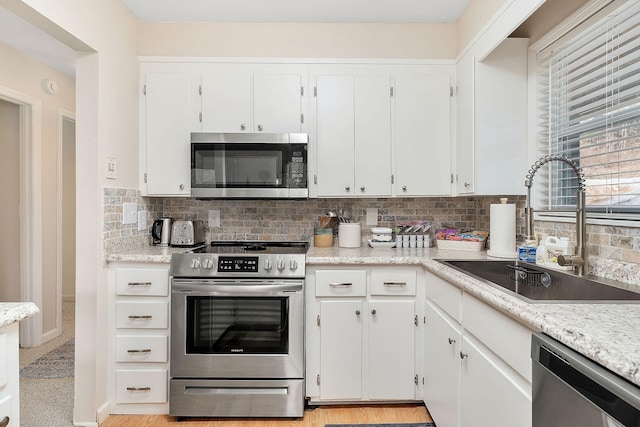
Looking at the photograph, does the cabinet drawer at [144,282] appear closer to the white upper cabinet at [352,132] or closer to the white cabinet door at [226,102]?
the white cabinet door at [226,102]

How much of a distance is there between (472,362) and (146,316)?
1728mm

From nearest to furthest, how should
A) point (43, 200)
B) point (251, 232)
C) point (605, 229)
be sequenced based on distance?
1. point (605, 229)
2. point (251, 232)
3. point (43, 200)

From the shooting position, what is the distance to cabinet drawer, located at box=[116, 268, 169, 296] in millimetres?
2191

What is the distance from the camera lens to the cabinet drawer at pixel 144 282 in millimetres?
2191

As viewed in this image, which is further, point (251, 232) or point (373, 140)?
point (251, 232)

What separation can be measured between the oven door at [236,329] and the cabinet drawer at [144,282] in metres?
0.09

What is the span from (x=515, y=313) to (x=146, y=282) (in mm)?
1900

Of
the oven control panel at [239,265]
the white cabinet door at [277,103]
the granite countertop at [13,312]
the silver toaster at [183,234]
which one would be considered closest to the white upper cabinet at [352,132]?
the white cabinet door at [277,103]

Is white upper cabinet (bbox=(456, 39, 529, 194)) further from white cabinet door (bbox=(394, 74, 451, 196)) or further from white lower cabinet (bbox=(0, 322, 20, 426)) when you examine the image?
white lower cabinet (bbox=(0, 322, 20, 426))

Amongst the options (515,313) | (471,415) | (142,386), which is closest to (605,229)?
(515,313)

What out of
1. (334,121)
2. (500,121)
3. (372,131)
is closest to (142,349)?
(334,121)

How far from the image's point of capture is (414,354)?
221 cm

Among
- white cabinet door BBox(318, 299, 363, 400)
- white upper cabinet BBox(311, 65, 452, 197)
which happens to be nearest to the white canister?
white upper cabinet BBox(311, 65, 452, 197)

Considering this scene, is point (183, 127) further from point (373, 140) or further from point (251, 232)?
point (373, 140)
